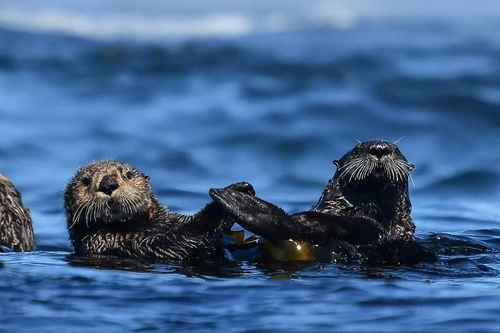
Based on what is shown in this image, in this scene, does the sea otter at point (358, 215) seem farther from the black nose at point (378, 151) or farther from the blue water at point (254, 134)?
the blue water at point (254, 134)

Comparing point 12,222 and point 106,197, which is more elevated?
point 106,197

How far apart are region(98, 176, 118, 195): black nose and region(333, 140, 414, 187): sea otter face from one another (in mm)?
1737

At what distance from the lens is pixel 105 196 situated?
27.5ft

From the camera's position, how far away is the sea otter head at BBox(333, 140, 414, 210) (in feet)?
27.3

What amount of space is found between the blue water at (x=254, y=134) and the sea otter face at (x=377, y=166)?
78 centimetres

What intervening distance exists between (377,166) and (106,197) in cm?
201

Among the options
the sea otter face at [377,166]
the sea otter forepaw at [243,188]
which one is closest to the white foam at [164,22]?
the sea otter face at [377,166]

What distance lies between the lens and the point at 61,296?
23.3 ft

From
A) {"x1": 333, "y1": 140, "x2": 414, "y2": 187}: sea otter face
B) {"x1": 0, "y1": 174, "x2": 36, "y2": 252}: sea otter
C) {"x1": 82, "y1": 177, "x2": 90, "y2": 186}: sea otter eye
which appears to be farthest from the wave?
{"x1": 333, "y1": 140, "x2": 414, "y2": 187}: sea otter face

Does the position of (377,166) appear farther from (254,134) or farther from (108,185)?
(254,134)

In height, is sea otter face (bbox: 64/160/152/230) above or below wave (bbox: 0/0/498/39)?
below

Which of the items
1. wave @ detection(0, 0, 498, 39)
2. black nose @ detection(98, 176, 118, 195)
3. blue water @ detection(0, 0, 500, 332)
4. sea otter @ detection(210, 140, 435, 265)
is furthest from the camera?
wave @ detection(0, 0, 498, 39)

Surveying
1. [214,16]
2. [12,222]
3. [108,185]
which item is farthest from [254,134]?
[214,16]

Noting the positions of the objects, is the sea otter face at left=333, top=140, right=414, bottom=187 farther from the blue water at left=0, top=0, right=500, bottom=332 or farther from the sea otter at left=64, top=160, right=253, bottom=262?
the sea otter at left=64, top=160, right=253, bottom=262
